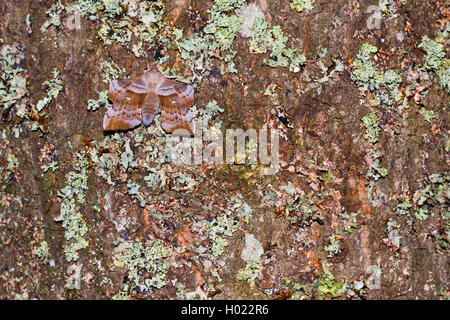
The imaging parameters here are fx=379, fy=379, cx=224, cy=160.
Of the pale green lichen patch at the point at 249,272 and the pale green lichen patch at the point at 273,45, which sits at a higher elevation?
the pale green lichen patch at the point at 273,45

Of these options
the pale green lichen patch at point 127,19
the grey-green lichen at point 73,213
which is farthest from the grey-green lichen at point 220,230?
the pale green lichen patch at point 127,19

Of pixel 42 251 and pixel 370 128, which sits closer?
pixel 370 128

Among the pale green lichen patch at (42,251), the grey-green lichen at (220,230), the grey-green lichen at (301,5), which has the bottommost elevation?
the pale green lichen patch at (42,251)

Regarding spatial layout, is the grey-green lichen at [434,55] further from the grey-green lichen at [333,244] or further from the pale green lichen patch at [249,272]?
the pale green lichen patch at [249,272]

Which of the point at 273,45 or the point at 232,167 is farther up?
the point at 273,45

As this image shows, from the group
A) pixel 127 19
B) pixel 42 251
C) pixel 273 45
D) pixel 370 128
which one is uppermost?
pixel 127 19

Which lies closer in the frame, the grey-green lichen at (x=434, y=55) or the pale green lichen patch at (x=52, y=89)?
the pale green lichen patch at (x=52, y=89)

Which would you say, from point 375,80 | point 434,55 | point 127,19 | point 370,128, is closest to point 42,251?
point 127,19

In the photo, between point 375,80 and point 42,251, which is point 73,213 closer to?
point 42,251
